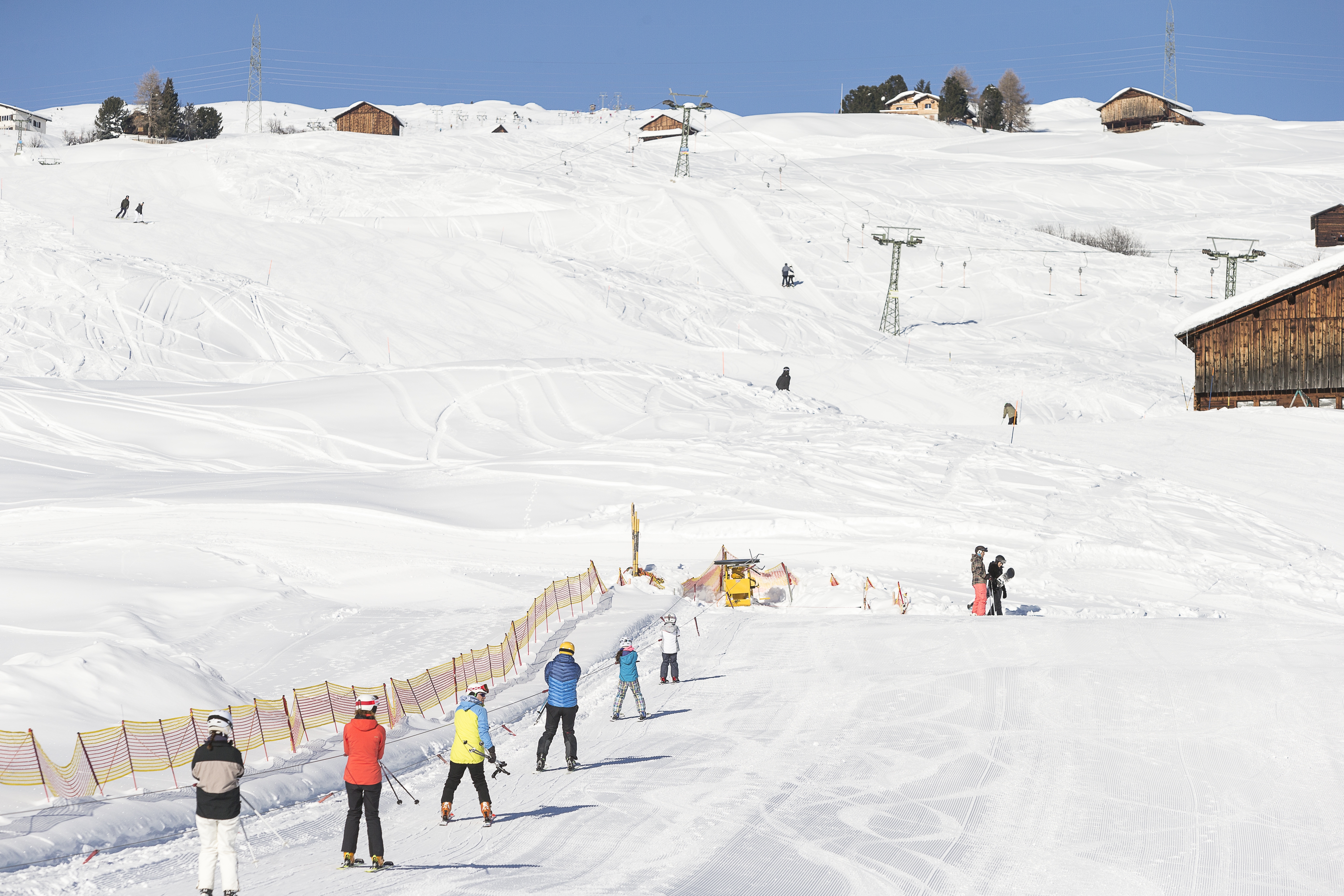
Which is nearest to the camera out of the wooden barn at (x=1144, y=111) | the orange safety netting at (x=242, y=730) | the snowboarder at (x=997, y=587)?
the orange safety netting at (x=242, y=730)

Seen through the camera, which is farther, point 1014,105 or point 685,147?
point 1014,105

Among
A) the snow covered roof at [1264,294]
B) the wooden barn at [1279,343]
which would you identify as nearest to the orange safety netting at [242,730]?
the snow covered roof at [1264,294]

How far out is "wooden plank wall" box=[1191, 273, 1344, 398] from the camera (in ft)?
123

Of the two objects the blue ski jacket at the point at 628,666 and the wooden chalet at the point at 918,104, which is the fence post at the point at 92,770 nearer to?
the blue ski jacket at the point at 628,666

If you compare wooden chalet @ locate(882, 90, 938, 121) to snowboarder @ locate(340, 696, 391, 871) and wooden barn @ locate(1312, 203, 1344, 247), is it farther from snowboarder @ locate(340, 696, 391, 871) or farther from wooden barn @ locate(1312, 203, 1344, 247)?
snowboarder @ locate(340, 696, 391, 871)

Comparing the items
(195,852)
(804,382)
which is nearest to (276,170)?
(804,382)

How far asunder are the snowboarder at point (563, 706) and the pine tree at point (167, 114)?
85279mm

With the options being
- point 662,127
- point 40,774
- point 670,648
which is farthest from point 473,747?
point 662,127

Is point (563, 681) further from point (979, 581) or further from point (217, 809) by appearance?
point (979, 581)

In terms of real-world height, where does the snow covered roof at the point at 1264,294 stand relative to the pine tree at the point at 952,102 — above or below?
below

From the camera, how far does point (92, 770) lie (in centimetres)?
1112

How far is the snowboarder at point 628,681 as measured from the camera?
1411 centimetres

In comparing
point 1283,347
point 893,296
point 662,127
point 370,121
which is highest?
point 662,127

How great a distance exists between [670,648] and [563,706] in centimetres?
396
